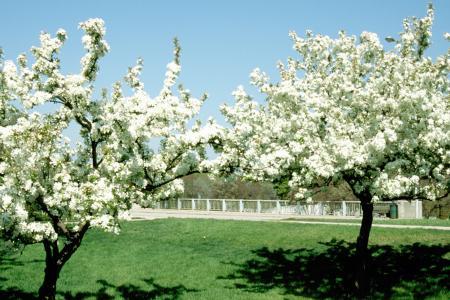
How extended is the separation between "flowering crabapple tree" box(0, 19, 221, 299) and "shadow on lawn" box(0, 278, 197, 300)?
13.1 ft

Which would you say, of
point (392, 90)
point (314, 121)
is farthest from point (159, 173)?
point (392, 90)

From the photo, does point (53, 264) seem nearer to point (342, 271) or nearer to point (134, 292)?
point (134, 292)

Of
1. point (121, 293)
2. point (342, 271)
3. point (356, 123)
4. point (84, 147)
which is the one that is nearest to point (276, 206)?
point (342, 271)

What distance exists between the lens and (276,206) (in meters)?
41.4

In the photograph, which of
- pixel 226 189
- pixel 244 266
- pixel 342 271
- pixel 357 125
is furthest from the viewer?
pixel 226 189

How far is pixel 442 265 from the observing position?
16.0 m

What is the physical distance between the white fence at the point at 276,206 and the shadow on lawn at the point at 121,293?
54.7 feet

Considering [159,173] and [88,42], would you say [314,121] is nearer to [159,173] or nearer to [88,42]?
[159,173]

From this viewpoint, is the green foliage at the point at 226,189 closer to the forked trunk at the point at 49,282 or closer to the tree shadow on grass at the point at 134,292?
the tree shadow on grass at the point at 134,292

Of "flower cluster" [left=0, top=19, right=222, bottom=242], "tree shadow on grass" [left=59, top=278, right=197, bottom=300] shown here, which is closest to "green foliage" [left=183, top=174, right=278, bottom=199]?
"tree shadow on grass" [left=59, top=278, right=197, bottom=300]

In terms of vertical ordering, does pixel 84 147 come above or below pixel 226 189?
above

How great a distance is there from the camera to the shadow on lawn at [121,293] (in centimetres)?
1487

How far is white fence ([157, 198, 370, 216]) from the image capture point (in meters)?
36.4

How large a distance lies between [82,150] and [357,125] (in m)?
7.55
